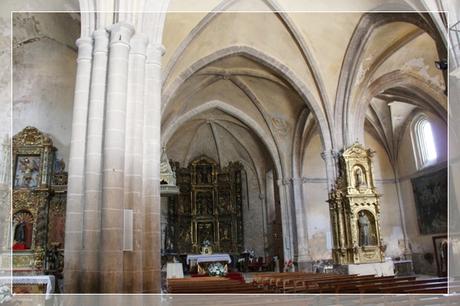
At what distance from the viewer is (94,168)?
23.1 ft

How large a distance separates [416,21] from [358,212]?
6.59 m

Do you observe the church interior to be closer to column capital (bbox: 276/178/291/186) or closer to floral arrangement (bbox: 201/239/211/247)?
column capital (bbox: 276/178/291/186)

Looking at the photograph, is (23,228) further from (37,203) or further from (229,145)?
(229,145)

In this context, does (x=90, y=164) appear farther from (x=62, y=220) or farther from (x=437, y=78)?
(x=437, y=78)

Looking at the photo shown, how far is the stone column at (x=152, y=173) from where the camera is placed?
290 inches

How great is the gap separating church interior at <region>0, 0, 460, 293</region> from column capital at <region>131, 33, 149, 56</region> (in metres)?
0.03

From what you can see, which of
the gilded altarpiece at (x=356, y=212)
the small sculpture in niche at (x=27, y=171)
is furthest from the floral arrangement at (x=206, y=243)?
the small sculpture in niche at (x=27, y=171)

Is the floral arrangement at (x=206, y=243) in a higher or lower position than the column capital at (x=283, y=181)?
lower

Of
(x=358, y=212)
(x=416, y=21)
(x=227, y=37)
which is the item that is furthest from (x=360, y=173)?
(x=227, y=37)

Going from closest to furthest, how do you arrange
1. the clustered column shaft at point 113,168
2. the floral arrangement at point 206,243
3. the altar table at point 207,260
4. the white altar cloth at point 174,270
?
the clustered column shaft at point 113,168
the white altar cloth at point 174,270
the altar table at point 207,260
the floral arrangement at point 206,243

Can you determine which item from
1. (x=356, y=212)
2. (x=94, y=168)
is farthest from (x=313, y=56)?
(x=94, y=168)

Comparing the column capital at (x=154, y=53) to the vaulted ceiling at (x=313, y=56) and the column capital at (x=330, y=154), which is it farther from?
the column capital at (x=330, y=154)

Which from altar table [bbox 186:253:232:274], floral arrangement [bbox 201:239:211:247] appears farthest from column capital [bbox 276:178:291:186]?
floral arrangement [bbox 201:239:211:247]

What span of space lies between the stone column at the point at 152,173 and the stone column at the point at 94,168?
94 cm
